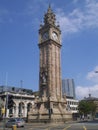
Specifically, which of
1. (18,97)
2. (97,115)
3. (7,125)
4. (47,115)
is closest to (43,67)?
(47,115)

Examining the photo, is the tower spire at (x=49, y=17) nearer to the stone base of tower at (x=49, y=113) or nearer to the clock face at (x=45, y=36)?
the clock face at (x=45, y=36)

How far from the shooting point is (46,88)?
63.6m

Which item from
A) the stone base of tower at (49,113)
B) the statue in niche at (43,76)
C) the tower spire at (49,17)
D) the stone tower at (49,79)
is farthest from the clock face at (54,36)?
the stone base of tower at (49,113)

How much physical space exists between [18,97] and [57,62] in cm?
4752

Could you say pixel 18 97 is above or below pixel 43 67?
below

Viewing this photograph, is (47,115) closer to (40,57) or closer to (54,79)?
(54,79)

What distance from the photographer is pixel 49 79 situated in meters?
63.8

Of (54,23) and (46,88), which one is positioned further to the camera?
(54,23)

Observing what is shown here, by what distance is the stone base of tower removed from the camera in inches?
2244

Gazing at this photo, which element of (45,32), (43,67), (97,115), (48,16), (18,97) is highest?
(48,16)

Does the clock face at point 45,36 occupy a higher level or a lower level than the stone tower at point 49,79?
higher

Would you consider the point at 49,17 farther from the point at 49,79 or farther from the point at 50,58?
the point at 49,79

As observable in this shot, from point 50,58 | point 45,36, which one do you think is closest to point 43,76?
point 50,58

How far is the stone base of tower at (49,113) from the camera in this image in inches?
2244
